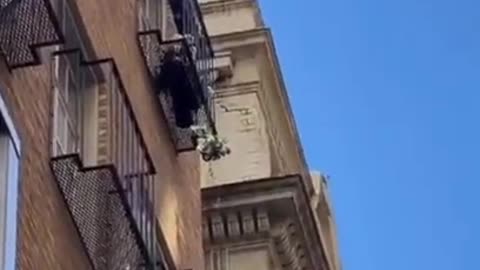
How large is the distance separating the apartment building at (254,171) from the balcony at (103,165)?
1006cm

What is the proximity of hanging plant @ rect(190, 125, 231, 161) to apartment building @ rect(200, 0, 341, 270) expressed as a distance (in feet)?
22.9

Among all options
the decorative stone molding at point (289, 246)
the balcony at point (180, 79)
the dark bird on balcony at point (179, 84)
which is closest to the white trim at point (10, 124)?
the balcony at point (180, 79)

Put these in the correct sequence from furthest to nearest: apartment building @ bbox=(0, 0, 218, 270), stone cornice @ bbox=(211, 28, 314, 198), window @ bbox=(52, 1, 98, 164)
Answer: stone cornice @ bbox=(211, 28, 314, 198) < window @ bbox=(52, 1, 98, 164) < apartment building @ bbox=(0, 0, 218, 270)

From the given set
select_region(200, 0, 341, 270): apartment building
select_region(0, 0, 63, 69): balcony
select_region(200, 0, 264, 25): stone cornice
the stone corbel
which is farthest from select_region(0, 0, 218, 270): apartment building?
select_region(200, 0, 264, 25): stone cornice

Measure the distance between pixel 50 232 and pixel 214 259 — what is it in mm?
13522

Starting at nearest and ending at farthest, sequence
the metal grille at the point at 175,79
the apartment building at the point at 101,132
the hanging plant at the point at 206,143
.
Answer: the apartment building at the point at 101,132
the metal grille at the point at 175,79
the hanging plant at the point at 206,143

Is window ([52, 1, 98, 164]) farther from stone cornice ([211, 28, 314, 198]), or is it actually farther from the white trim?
stone cornice ([211, 28, 314, 198])

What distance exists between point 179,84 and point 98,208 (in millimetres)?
3947

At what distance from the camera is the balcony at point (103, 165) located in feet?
44.1

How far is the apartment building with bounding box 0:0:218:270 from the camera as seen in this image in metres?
12.3

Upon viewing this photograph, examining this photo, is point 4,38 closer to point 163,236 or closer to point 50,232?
point 50,232

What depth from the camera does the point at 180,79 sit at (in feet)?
57.1

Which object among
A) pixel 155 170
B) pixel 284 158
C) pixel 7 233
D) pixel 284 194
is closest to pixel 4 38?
pixel 7 233

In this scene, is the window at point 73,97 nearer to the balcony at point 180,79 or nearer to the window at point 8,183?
the window at point 8,183
